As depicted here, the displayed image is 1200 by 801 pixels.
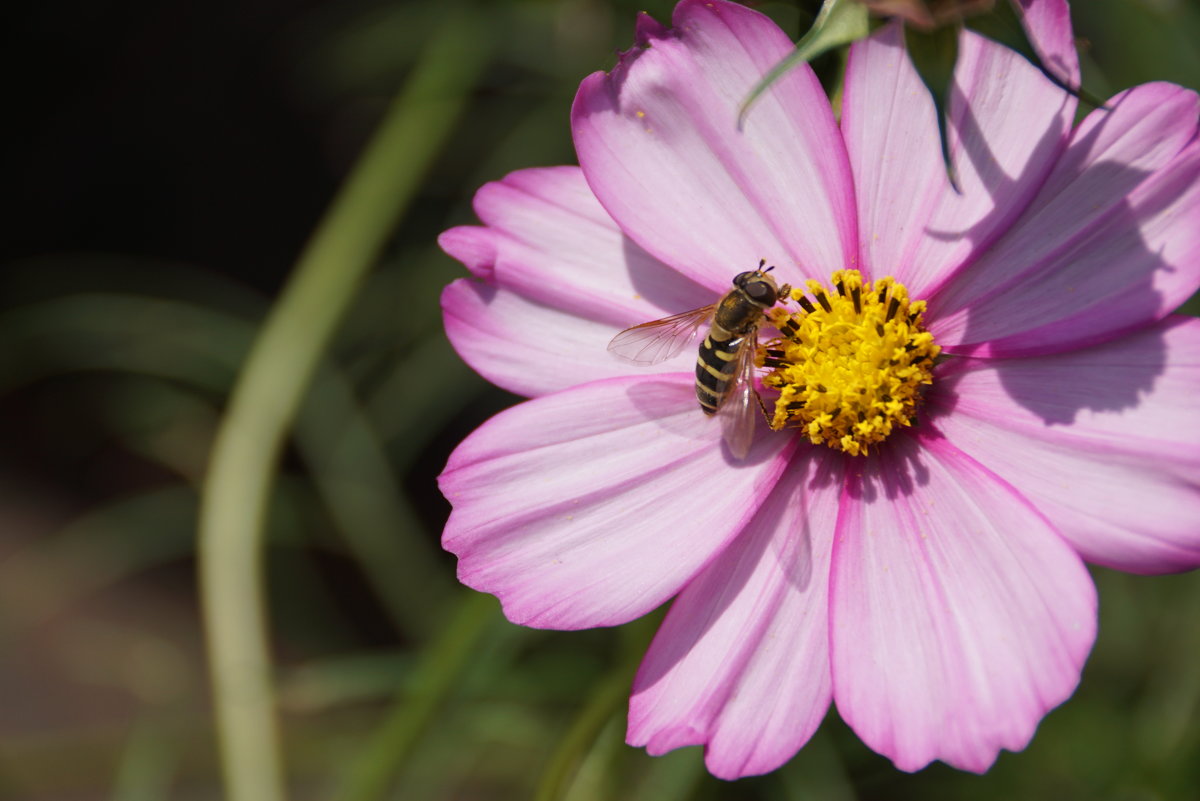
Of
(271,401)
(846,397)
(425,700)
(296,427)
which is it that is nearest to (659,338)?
(846,397)

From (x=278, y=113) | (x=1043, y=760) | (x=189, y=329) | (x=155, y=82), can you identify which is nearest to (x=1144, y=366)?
(x=1043, y=760)

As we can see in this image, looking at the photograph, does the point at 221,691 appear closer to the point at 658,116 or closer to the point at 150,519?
the point at 150,519

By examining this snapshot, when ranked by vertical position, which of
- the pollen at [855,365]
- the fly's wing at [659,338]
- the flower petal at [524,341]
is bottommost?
the pollen at [855,365]

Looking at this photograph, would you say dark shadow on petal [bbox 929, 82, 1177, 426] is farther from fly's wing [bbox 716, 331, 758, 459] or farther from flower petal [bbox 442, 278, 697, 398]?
flower petal [bbox 442, 278, 697, 398]

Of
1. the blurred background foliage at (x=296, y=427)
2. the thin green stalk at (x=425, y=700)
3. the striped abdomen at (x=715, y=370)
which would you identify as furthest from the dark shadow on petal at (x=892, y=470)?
the blurred background foliage at (x=296, y=427)

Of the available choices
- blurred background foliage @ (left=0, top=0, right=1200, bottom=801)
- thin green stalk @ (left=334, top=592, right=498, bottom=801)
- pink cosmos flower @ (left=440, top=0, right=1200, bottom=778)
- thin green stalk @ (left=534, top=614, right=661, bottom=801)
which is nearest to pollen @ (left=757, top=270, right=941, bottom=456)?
pink cosmos flower @ (left=440, top=0, right=1200, bottom=778)

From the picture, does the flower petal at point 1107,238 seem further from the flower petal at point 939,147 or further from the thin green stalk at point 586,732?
the thin green stalk at point 586,732

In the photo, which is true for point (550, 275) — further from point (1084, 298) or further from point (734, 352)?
point (1084, 298)
